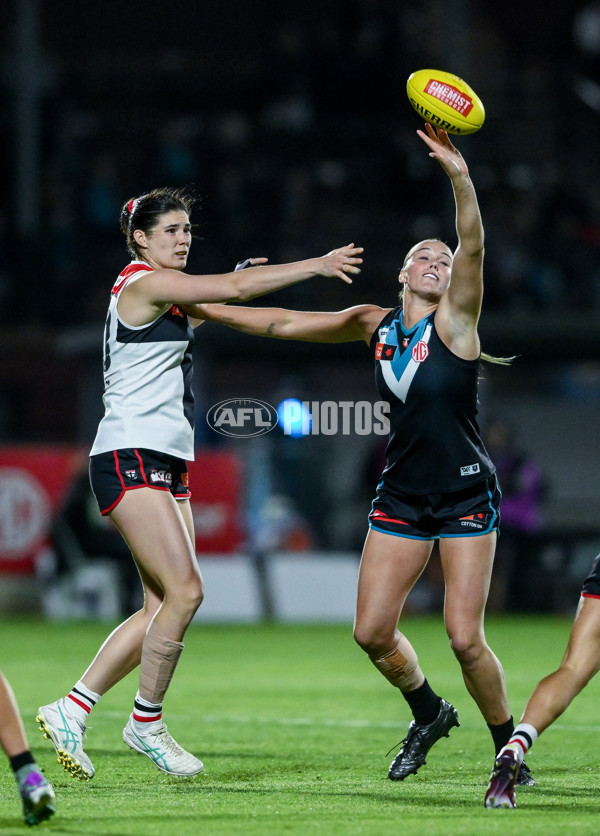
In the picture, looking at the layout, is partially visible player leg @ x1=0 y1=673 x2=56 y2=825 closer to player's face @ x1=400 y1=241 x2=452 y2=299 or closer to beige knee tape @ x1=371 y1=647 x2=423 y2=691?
beige knee tape @ x1=371 y1=647 x2=423 y2=691

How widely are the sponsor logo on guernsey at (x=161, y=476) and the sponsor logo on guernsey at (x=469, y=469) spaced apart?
1.32 meters

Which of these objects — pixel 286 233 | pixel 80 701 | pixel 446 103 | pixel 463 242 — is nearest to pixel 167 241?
pixel 446 103

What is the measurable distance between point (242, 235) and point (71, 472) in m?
4.17

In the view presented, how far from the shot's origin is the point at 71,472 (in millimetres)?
16094

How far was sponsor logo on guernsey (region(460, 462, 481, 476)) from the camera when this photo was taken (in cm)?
618

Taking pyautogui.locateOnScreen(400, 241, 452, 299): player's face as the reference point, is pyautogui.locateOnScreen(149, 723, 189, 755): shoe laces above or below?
below

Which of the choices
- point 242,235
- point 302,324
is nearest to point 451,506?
point 302,324

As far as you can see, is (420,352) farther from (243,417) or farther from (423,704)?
(423,704)

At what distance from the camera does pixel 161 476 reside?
249 inches

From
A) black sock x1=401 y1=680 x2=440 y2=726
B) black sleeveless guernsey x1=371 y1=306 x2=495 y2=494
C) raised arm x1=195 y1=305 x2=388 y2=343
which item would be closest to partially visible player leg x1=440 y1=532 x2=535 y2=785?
black sleeveless guernsey x1=371 y1=306 x2=495 y2=494

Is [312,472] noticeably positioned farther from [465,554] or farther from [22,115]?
[465,554]

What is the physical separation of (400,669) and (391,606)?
0.37 meters

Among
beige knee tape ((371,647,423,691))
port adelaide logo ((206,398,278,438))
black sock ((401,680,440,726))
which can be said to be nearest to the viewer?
beige knee tape ((371,647,423,691))

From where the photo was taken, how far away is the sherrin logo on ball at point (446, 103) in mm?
6230
